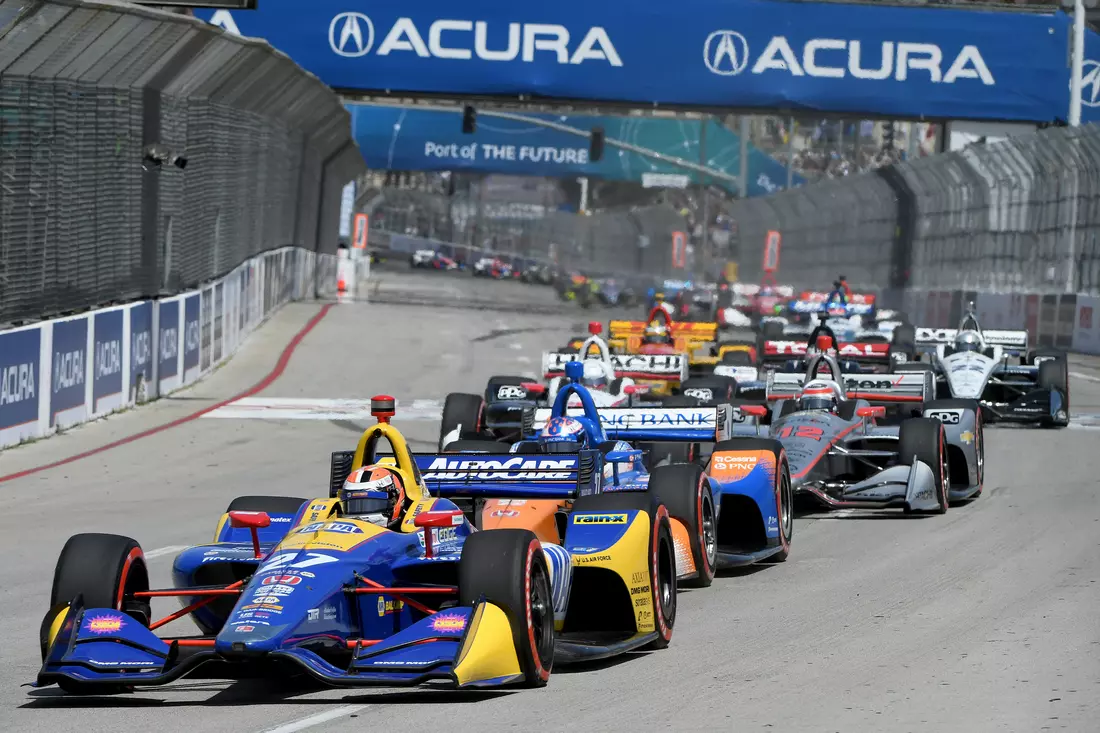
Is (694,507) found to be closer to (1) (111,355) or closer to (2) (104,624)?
(2) (104,624)

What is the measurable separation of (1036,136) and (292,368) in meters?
15.4

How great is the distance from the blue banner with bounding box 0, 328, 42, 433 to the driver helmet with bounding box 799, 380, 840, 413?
24.1 feet

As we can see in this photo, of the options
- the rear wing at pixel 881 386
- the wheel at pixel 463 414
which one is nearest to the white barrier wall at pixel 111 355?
the wheel at pixel 463 414

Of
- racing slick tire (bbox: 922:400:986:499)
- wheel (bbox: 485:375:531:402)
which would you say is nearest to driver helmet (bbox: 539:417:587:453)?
racing slick tire (bbox: 922:400:986:499)

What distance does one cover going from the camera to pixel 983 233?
40.0m

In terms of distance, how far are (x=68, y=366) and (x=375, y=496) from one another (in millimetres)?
11168

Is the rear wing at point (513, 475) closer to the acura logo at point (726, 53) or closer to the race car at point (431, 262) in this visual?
the acura logo at point (726, 53)

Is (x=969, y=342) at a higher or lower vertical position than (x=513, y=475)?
higher

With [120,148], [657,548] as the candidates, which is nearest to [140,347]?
[120,148]

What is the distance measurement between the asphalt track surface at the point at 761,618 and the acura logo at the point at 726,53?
800 inches

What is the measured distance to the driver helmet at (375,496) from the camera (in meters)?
8.91

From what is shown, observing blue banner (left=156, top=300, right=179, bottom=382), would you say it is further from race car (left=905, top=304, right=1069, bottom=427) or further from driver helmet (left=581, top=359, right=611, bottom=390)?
race car (left=905, top=304, right=1069, bottom=427)

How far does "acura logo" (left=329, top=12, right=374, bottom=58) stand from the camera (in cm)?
3941

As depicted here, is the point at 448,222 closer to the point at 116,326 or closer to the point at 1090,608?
the point at 116,326
